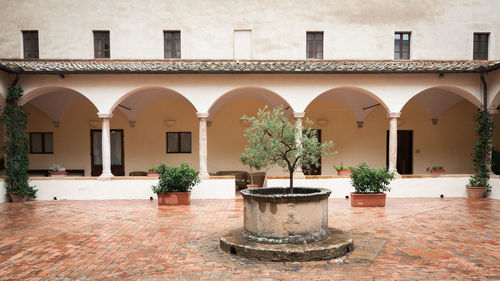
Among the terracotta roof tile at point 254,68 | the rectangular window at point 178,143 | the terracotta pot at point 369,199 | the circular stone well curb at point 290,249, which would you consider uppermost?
the terracotta roof tile at point 254,68

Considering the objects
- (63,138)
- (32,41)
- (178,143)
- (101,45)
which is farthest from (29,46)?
(178,143)

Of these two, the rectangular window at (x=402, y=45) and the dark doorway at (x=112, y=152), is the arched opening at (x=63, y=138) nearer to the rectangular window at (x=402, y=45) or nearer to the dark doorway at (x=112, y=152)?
the dark doorway at (x=112, y=152)

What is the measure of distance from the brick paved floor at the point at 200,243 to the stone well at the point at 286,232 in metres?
0.17

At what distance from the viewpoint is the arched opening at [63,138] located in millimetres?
13461

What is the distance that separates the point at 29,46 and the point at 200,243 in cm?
1126

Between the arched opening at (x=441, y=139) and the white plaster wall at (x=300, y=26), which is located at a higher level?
the white plaster wall at (x=300, y=26)

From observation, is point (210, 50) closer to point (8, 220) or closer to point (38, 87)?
point (38, 87)

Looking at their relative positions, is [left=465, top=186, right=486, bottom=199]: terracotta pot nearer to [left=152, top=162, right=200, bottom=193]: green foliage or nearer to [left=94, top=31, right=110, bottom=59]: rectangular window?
[left=152, top=162, right=200, bottom=193]: green foliage

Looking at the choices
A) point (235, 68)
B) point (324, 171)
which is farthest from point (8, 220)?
point (324, 171)

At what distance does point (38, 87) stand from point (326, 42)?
9906 mm

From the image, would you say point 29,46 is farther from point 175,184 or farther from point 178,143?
point 175,184

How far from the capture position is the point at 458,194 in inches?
413

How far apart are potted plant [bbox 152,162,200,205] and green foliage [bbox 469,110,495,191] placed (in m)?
8.84

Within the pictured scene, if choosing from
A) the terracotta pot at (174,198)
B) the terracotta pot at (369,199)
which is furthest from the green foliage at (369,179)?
the terracotta pot at (174,198)
